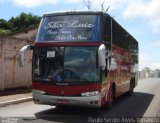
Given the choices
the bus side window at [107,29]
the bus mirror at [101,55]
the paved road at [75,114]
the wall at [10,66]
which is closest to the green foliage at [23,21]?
the wall at [10,66]

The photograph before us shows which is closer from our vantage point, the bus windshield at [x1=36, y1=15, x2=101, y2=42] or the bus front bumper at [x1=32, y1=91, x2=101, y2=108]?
the bus front bumper at [x1=32, y1=91, x2=101, y2=108]

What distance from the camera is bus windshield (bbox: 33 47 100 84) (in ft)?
44.4

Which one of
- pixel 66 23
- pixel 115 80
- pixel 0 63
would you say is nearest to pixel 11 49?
pixel 0 63

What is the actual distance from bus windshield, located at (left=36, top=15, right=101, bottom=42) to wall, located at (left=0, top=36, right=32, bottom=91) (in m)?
8.66

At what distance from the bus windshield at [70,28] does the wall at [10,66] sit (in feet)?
28.4

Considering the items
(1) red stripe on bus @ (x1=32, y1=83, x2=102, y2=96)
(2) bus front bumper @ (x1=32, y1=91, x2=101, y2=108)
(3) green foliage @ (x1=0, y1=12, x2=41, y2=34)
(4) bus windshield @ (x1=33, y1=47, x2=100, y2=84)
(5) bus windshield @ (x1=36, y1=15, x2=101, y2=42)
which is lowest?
(2) bus front bumper @ (x1=32, y1=91, x2=101, y2=108)

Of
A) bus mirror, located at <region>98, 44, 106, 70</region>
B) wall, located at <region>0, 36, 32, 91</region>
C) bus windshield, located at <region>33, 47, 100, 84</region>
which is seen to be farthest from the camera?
wall, located at <region>0, 36, 32, 91</region>

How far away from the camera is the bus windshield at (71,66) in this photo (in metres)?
13.5

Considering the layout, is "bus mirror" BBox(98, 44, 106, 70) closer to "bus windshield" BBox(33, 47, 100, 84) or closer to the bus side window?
"bus windshield" BBox(33, 47, 100, 84)

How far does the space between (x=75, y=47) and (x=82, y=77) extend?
1.01m

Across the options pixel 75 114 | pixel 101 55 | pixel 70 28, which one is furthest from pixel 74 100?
pixel 70 28

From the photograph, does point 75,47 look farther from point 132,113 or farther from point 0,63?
point 0,63

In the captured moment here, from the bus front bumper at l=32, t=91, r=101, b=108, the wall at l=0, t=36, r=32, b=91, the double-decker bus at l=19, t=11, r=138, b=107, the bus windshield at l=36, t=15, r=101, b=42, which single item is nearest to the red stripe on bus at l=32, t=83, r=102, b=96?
the double-decker bus at l=19, t=11, r=138, b=107

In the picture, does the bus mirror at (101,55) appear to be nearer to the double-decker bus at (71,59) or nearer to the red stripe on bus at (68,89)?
the double-decker bus at (71,59)
